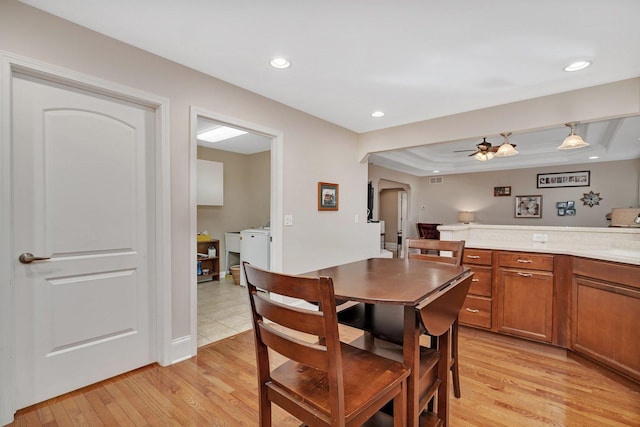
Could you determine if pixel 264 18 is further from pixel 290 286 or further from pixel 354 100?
pixel 290 286

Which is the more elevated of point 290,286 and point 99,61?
point 99,61

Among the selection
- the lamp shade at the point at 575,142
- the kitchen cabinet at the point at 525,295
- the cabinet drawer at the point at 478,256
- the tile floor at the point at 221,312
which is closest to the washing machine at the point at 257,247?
the tile floor at the point at 221,312

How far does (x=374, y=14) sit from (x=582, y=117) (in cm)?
227

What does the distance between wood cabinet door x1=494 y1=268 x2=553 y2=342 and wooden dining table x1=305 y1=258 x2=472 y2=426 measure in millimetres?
1333

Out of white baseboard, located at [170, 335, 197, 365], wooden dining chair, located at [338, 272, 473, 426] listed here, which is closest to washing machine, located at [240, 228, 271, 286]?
white baseboard, located at [170, 335, 197, 365]

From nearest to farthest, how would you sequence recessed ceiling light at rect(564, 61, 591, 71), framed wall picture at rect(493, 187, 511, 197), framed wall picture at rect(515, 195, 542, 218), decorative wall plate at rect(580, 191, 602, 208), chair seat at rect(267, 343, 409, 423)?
chair seat at rect(267, 343, 409, 423)
recessed ceiling light at rect(564, 61, 591, 71)
decorative wall plate at rect(580, 191, 602, 208)
framed wall picture at rect(515, 195, 542, 218)
framed wall picture at rect(493, 187, 511, 197)

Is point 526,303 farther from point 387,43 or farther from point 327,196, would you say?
point 387,43

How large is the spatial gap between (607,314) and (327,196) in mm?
2708

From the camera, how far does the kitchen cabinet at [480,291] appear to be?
2814 millimetres

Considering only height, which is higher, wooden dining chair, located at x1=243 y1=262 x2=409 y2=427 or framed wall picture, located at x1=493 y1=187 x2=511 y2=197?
framed wall picture, located at x1=493 y1=187 x2=511 y2=197

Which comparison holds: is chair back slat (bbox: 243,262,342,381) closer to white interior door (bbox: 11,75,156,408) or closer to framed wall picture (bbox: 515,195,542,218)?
white interior door (bbox: 11,75,156,408)

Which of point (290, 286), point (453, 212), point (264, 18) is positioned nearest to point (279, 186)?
point (264, 18)

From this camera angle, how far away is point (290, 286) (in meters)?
0.92

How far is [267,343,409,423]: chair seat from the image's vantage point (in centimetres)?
100
